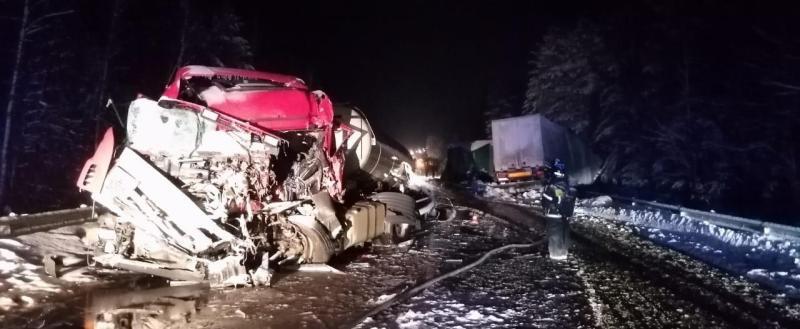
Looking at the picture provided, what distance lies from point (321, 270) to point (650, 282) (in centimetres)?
444

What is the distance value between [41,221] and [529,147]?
1804 centimetres

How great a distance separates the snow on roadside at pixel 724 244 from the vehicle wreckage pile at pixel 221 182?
239 inches

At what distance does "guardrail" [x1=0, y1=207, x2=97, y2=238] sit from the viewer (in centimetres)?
809

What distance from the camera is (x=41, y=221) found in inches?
354

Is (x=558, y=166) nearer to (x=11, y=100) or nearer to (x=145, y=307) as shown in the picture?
(x=145, y=307)

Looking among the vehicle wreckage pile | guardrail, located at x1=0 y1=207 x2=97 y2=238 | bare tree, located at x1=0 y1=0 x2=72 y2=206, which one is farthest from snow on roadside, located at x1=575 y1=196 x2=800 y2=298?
bare tree, located at x1=0 y1=0 x2=72 y2=206

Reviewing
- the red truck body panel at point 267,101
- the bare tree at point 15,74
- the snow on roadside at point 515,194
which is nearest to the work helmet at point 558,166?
the red truck body panel at point 267,101

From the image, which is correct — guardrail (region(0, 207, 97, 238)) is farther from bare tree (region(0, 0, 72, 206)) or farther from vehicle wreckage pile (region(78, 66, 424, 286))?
bare tree (region(0, 0, 72, 206))

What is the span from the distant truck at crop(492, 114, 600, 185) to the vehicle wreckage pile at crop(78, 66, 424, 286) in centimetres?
1502

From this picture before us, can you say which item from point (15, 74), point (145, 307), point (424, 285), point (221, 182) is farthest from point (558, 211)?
point (15, 74)

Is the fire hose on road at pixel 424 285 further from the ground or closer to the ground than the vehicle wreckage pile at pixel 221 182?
closer to the ground

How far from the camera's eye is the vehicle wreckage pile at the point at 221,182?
6590 mm

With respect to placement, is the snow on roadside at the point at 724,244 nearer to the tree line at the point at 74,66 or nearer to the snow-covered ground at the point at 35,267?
the snow-covered ground at the point at 35,267

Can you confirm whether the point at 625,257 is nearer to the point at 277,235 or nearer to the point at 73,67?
the point at 277,235
